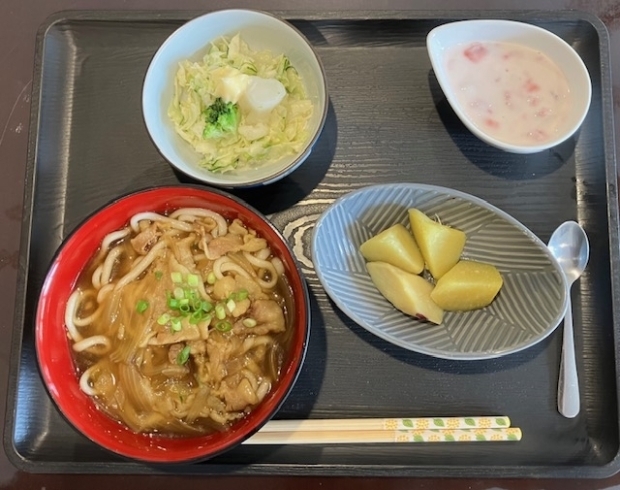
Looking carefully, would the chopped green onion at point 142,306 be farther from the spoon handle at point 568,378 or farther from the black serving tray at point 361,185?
the spoon handle at point 568,378

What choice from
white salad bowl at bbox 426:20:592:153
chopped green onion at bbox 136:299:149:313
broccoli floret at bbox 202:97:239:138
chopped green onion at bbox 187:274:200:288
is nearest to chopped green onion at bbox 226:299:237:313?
chopped green onion at bbox 187:274:200:288

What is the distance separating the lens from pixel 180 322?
1.78 m

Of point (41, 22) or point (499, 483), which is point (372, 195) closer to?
point (499, 483)

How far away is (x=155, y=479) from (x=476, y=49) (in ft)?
6.11

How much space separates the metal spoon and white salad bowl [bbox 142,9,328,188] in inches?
35.9

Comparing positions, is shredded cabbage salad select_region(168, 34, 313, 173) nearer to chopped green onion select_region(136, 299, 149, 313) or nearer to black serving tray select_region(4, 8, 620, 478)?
black serving tray select_region(4, 8, 620, 478)

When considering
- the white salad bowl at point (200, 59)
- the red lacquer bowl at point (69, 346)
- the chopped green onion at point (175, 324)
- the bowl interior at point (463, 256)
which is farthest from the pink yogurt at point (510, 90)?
the chopped green onion at point (175, 324)

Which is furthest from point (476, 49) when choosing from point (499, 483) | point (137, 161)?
point (499, 483)

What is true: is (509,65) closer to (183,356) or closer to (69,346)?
(183,356)

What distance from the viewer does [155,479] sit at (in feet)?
6.41

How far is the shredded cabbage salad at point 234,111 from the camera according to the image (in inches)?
79.4

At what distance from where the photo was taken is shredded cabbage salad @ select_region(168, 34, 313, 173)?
202cm

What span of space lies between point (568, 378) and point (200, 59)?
1.68 m

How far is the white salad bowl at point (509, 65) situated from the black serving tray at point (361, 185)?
10 cm
